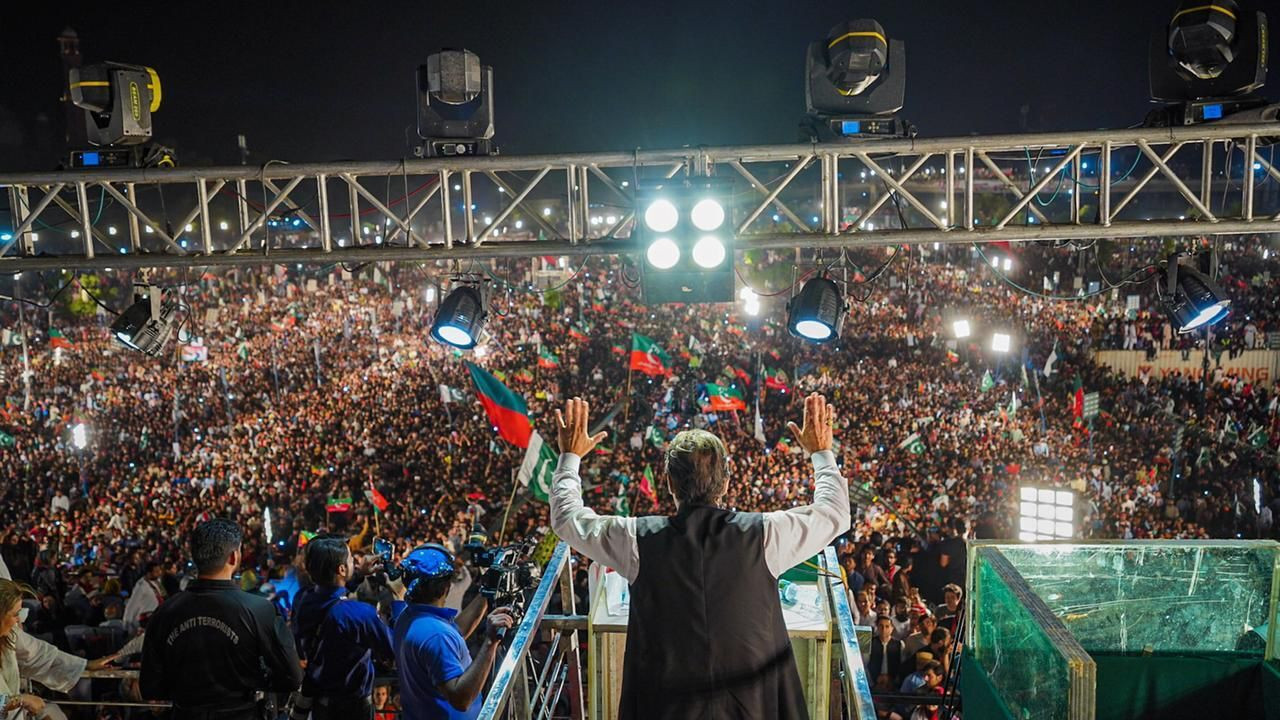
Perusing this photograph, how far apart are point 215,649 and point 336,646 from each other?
2.03 feet

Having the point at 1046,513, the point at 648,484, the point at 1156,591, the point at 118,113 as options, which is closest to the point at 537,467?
the point at 648,484

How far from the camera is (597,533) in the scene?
212cm

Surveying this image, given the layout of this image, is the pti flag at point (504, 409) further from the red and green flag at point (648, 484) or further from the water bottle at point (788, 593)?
the water bottle at point (788, 593)

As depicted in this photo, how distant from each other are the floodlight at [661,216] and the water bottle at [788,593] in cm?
213

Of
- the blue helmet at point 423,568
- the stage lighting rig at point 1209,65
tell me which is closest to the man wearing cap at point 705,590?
the blue helmet at point 423,568

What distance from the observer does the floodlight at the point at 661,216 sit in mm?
4551

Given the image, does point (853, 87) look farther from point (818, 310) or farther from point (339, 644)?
point (339, 644)

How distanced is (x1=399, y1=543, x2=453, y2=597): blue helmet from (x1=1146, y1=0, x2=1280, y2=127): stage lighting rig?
452 cm

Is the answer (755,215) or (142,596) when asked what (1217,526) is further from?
(142,596)

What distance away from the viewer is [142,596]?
256 inches

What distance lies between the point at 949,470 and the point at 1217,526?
3080mm

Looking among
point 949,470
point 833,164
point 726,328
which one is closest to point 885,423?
point 949,470

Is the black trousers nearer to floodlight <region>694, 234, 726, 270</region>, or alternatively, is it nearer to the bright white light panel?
floodlight <region>694, 234, 726, 270</region>

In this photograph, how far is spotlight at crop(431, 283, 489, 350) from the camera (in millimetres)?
5527
